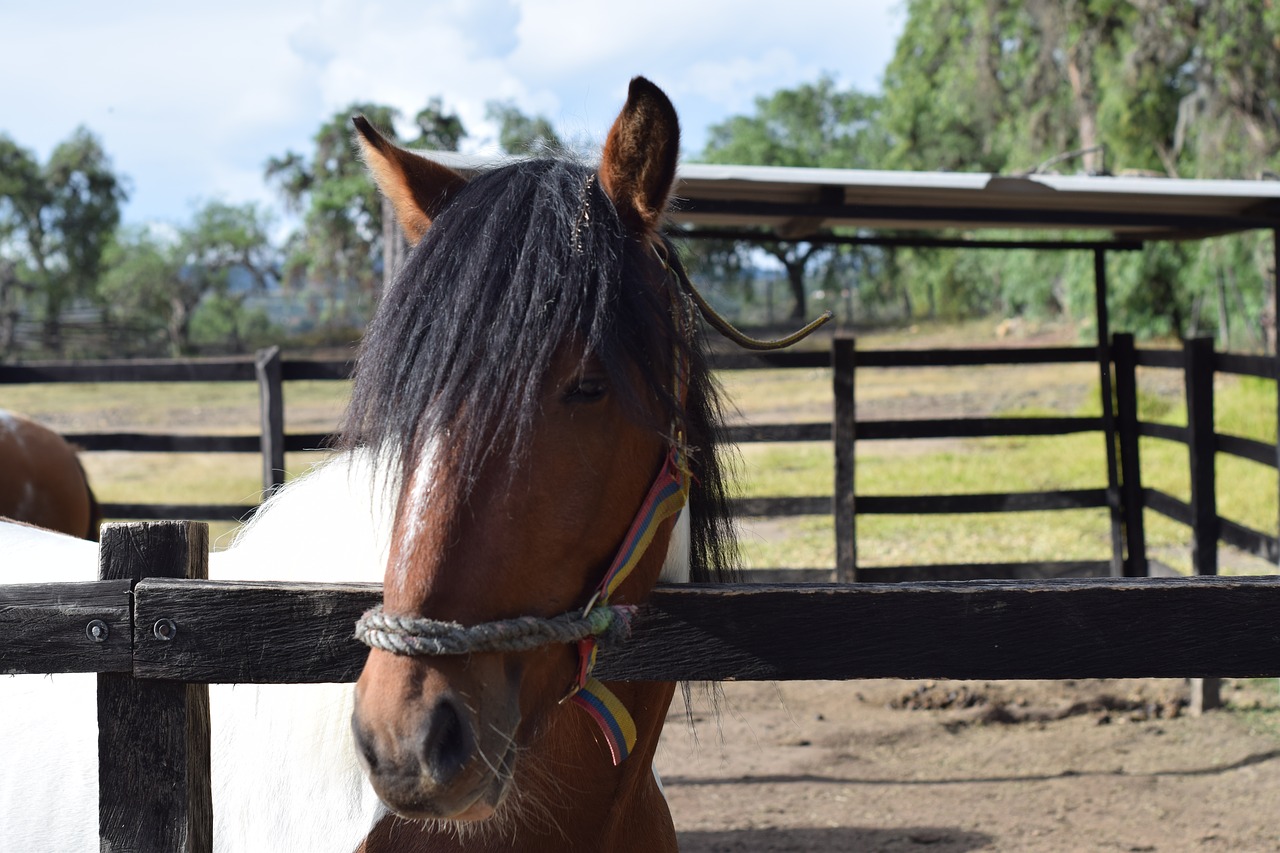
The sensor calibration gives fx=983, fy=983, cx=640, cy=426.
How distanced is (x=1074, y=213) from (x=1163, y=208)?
1.46 ft

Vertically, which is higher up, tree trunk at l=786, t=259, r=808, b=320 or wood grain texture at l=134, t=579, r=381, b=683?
tree trunk at l=786, t=259, r=808, b=320

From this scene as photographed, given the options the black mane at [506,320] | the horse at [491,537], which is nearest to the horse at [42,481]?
the horse at [491,537]

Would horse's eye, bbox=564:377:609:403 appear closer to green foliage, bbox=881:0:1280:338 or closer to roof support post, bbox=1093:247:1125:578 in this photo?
roof support post, bbox=1093:247:1125:578

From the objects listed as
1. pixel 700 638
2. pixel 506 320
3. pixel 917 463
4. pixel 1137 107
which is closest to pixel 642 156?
pixel 506 320

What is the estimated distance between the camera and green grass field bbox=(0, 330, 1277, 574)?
8.66m

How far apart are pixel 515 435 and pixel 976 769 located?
4023mm

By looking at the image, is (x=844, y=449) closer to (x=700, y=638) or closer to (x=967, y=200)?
(x=967, y=200)

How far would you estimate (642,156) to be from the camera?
1.58 meters

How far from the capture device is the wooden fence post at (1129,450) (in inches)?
245

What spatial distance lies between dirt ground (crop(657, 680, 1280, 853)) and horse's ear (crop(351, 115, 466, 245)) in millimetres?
2230

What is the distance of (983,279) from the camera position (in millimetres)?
30172

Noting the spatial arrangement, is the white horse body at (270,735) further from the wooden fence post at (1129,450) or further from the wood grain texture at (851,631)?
the wooden fence post at (1129,450)

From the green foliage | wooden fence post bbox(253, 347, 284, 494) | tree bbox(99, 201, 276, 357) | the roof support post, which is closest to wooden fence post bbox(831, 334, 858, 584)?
the roof support post

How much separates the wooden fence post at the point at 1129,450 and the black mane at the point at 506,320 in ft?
18.1
